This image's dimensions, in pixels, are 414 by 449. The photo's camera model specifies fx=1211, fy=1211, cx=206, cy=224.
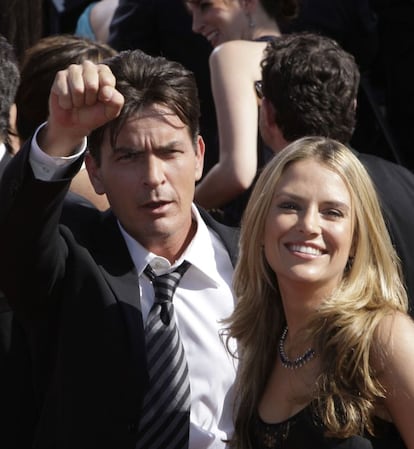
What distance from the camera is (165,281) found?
3449mm

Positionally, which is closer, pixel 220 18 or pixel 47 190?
pixel 47 190

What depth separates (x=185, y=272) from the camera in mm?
3520

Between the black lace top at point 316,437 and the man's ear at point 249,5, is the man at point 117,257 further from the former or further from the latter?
the man's ear at point 249,5

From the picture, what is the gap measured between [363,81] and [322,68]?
6.63ft

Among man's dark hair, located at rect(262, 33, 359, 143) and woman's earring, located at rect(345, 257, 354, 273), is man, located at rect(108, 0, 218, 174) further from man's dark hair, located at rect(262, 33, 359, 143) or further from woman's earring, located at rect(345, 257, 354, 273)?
woman's earring, located at rect(345, 257, 354, 273)

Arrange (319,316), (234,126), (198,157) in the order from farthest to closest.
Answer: (234,126), (198,157), (319,316)

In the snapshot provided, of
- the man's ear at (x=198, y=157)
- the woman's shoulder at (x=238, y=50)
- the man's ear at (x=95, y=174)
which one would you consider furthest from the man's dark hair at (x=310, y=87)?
the man's ear at (x=95, y=174)

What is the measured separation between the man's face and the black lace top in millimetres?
741

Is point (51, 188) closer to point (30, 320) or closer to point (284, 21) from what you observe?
point (30, 320)

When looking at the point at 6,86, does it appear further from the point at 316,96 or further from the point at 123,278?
the point at 316,96

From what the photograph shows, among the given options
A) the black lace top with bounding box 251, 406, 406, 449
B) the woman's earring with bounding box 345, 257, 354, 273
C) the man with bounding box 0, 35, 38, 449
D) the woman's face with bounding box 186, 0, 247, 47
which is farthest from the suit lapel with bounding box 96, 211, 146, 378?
the woman's face with bounding box 186, 0, 247, 47

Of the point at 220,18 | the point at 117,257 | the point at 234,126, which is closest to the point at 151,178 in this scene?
the point at 117,257

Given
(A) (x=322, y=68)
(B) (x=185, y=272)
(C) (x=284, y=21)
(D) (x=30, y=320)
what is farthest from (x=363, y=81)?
(D) (x=30, y=320)

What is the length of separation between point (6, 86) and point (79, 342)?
833mm
